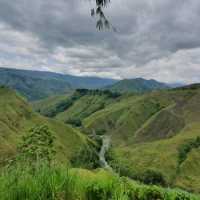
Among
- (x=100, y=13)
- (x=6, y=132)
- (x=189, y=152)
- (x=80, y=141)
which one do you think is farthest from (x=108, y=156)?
(x=100, y=13)

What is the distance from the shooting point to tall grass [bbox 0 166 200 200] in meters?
7.32

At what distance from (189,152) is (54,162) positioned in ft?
546

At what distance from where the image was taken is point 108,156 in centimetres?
16638

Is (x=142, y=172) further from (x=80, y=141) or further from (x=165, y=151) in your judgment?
(x=80, y=141)

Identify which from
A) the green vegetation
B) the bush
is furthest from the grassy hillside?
the green vegetation

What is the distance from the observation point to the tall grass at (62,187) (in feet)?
24.0

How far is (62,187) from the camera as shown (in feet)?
25.1

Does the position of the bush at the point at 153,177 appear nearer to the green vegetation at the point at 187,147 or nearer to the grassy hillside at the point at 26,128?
the green vegetation at the point at 187,147

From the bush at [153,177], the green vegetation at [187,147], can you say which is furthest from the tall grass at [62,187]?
the green vegetation at [187,147]

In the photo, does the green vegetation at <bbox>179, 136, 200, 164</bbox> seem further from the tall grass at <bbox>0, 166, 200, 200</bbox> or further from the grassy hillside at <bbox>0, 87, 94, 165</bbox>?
the tall grass at <bbox>0, 166, 200, 200</bbox>

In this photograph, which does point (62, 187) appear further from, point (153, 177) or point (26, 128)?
point (26, 128)

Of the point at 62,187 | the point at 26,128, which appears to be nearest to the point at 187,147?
the point at 26,128

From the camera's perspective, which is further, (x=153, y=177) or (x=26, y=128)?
(x=26, y=128)

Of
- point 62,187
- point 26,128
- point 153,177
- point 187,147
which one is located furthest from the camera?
point 26,128
